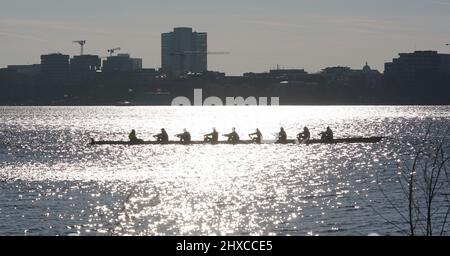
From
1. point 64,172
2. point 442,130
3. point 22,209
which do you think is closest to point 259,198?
point 22,209

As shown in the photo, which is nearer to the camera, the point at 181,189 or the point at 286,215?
the point at 286,215

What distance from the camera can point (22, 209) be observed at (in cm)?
4491

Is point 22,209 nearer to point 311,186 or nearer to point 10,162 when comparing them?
point 311,186

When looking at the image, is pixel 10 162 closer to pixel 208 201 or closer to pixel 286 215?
pixel 208 201

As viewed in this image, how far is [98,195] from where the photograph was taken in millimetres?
52469

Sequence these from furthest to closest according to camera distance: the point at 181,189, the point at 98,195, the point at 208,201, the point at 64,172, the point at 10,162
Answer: the point at 10,162, the point at 64,172, the point at 181,189, the point at 98,195, the point at 208,201

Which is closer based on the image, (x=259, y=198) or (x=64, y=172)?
(x=259, y=198)

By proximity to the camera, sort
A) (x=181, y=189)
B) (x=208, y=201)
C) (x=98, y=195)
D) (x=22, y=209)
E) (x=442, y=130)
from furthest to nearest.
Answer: (x=442, y=130), (x=181, y=189), (x=98, y=195), (x=208, y=201), (x=22, y=209)

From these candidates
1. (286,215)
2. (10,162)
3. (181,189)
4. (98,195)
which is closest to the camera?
(286,215)
